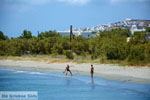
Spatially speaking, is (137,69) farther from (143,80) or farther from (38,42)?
(38,42)

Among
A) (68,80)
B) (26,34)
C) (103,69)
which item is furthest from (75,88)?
(26,34)

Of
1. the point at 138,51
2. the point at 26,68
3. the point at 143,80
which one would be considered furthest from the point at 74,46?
the point at 143,80

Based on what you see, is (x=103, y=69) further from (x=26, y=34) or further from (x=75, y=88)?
(x=26, y=34)

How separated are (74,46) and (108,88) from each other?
32.1m

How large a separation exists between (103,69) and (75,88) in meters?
9.82

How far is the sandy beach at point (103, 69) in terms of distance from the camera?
3588 centimetres

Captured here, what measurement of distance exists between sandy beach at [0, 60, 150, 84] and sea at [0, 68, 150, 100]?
4.36 ft

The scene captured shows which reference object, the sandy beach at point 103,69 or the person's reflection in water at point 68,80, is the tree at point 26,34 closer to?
the sandy beach at point 103,69

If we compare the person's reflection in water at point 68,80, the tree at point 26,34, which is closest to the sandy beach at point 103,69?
the person's reflection in water at point 68,80

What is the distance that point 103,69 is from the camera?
4169cm

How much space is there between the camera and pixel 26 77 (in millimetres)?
41969

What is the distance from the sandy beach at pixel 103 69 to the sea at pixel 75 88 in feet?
4.36

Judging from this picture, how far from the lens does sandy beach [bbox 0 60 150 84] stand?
118 ft

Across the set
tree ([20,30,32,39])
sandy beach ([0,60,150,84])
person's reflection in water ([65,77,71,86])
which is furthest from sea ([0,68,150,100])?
tree ([20,30,32,39])
